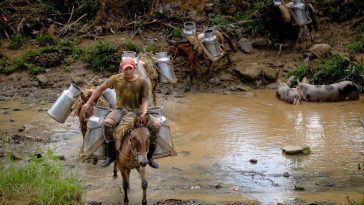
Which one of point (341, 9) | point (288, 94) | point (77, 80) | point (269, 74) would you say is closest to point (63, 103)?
point (77, 80)

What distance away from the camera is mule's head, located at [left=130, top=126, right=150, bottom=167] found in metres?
7.55

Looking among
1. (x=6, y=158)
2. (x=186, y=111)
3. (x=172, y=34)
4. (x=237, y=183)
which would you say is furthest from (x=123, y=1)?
(x=237, y=183)

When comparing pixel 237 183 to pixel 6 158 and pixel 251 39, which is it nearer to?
pixel 6 158

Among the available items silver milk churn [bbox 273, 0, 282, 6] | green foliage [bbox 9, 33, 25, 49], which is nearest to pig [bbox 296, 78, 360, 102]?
silver milk churn [bbox 273, 0, 282, 6]

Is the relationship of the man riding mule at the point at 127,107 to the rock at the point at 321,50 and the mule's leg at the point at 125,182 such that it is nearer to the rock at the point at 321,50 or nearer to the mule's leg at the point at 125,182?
the mule's leg at the point at 125,182

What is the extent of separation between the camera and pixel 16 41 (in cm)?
1675

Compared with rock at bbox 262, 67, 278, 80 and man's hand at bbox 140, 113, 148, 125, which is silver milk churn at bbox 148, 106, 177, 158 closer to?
man's hand at bbox 140, 113, 148, 125

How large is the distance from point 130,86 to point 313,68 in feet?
26.8

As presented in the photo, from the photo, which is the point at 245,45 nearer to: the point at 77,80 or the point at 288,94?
the point at 288,94

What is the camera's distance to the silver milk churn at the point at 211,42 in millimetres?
14432

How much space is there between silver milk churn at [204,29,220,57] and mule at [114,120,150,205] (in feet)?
22.5

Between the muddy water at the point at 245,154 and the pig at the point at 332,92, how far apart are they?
190mm

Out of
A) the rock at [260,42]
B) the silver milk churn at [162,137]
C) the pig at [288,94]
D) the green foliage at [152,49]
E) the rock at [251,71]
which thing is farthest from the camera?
the rock at [260,42]

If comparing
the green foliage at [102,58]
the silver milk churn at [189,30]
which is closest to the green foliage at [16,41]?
the green foliage at [102,58]
